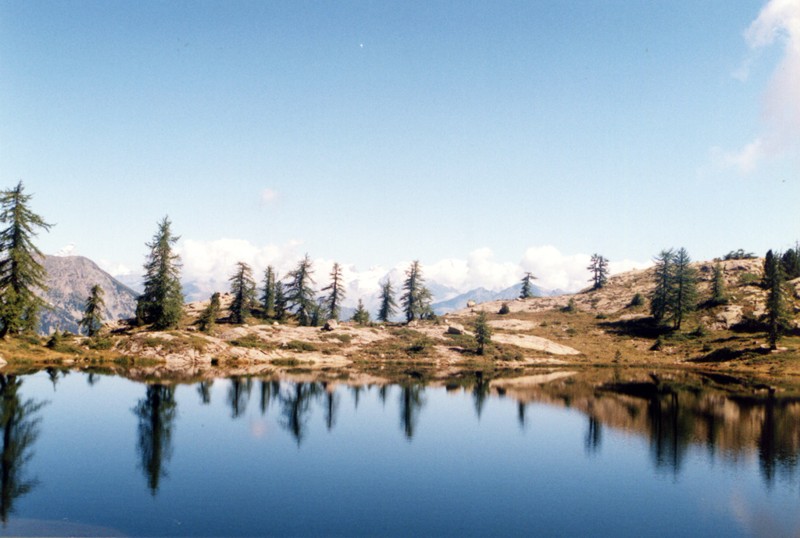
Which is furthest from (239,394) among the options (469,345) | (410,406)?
(469,345)

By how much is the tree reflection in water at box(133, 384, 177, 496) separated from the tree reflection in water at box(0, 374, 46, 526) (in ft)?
19.8

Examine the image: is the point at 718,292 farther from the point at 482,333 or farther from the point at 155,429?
the point at 155,429

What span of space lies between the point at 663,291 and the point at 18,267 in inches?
5063

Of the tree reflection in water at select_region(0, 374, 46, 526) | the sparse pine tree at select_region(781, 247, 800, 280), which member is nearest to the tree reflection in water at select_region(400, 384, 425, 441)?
the tree reflection in water at select_region(0, 374, 46, 526)

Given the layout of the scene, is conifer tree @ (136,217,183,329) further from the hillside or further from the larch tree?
the larch tree

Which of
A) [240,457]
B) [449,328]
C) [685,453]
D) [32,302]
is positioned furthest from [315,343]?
[685,453]

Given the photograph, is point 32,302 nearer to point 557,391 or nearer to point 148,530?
point 148,530

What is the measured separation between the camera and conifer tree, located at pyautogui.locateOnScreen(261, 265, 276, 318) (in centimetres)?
11838

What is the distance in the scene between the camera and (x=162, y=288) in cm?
8756

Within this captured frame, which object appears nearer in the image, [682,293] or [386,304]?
[682,293]

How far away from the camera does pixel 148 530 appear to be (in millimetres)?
22047

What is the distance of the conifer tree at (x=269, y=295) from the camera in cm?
11838

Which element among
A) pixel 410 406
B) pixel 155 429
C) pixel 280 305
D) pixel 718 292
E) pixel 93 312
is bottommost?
pixel 155 429

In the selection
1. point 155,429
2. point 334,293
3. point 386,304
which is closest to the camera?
point 155,429
